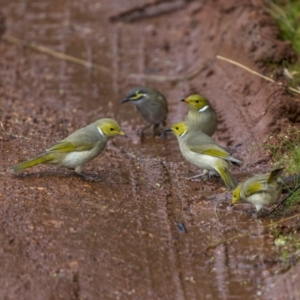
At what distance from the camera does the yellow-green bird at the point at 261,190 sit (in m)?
7.51

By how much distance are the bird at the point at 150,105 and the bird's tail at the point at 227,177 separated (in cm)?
302

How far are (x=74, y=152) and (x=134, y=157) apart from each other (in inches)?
58.3

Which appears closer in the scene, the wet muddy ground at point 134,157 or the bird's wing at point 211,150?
the wet muddy ground at point 134,157

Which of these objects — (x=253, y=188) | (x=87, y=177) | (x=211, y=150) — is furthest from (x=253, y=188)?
(x=87, y=177)

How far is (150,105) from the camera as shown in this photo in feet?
→ 37.1

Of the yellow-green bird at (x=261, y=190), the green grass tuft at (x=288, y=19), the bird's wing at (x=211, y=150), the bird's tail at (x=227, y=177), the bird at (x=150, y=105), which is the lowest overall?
the bird at (x=150, y=105)

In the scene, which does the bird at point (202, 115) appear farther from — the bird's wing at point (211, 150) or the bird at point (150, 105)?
the bird's wing at point (211, 150)

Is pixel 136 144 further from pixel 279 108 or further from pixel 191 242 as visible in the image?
pixel 191 242

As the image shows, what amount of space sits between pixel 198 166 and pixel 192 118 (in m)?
1.66

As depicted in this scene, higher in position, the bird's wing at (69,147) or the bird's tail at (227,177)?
the bird's wing at (69,147)

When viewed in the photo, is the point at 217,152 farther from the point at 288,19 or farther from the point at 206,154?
the point at 288,19

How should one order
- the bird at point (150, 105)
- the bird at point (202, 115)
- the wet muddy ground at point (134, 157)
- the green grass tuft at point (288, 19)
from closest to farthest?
the wet muddy ground at point (134, 157) → the bird at point (202, 115) → the bird at point (150, 105) → the green grass tuft at point (288, 19)

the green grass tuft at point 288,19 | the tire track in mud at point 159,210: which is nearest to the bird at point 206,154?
the tire track in mud at point 159,210

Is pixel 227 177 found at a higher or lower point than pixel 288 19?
higher
